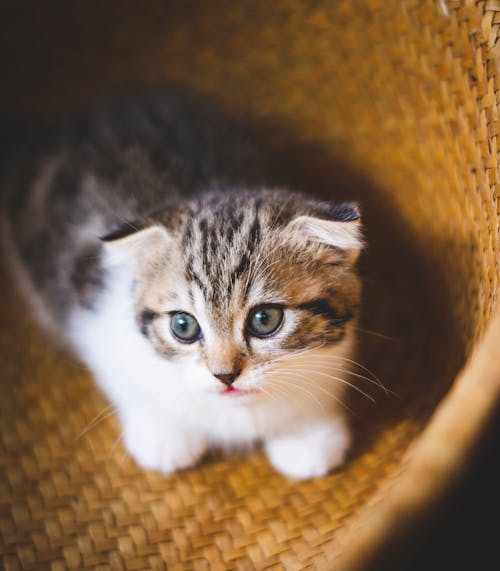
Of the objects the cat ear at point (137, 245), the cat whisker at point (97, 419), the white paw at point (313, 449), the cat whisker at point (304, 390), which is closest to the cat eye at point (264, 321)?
the cat whisker at point (304, 390)

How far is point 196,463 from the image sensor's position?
149 cm

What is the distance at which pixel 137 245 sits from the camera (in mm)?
1227

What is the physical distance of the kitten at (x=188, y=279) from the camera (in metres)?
1.15

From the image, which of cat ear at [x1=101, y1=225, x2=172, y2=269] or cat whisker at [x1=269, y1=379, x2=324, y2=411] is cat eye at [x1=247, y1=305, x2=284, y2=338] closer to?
cat whisker at [x1=269, y1=379, x2=324, y2=411]

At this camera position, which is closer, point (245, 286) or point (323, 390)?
point (245, 286)

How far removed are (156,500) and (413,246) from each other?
1000mm

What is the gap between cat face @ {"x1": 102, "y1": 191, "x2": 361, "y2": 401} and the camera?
1.13 metres

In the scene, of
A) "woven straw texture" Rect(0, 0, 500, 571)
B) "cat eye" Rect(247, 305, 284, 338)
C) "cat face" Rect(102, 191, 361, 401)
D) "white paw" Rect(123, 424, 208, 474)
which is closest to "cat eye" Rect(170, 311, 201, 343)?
"cat face" Rect(102, 191, 361, 401)

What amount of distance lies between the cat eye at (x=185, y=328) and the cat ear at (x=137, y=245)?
0.15m

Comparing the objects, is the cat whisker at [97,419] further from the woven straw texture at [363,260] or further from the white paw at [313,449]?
the white paw at [313,449]

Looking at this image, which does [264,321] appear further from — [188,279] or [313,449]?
[313,449]

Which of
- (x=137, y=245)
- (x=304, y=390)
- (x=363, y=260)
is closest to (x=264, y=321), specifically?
(x=304, y=390)

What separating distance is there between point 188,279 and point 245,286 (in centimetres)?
12

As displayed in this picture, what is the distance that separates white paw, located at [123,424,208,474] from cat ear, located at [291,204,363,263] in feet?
1.97
